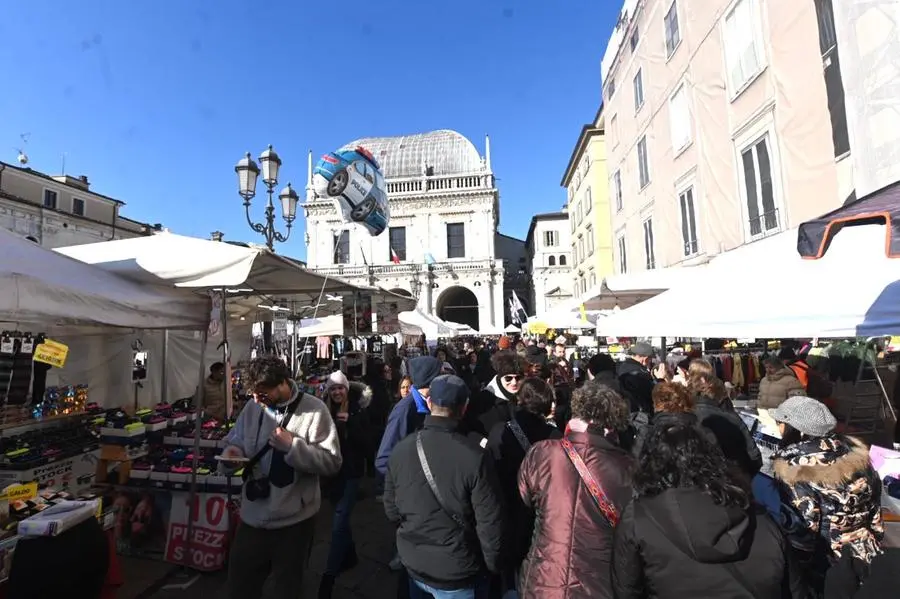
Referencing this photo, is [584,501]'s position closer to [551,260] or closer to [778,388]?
[778,388]

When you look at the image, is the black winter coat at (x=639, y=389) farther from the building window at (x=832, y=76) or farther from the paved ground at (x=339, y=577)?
the building window at (x=832, y=76)

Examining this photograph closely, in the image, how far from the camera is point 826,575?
7.80 ft

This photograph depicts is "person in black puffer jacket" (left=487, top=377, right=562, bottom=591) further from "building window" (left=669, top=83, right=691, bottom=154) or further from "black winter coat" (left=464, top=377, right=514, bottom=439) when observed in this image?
"building window" (left=669, top=83, right=691, bottom=154)

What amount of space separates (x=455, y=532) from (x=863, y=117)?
23.6 ft

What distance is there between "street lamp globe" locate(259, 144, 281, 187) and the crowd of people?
6.60 m

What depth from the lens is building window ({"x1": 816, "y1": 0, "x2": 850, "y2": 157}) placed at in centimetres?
747

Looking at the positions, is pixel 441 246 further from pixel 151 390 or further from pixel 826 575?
pixel 826 575

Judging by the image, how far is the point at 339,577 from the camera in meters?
3.82

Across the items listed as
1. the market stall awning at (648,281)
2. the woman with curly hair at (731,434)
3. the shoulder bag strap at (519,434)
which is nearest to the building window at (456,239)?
the market stall awning at (648,281)

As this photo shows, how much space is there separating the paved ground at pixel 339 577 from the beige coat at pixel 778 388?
4.19 metres

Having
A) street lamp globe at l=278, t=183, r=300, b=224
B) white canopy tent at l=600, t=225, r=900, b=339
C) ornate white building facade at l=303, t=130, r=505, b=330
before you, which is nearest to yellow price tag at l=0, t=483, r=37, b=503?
white canopy tent at l=600, t=225, r=900, b=339

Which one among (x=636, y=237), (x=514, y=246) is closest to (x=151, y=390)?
(x=636, y=237)

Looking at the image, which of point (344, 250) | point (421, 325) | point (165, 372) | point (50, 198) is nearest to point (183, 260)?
point (165, 372)

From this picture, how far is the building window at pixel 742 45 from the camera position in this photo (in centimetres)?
930
